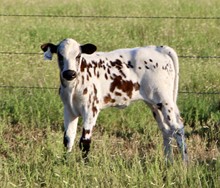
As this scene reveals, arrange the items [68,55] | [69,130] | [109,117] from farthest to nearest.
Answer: [109,117], [69,130], [68,55]

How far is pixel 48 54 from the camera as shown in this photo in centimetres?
621

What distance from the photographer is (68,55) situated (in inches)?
238

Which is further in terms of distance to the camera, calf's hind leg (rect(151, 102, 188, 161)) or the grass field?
calf's hind leg (rect(151, 102, 188, 161))

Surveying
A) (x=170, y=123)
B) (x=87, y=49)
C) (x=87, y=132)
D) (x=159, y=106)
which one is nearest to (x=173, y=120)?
(x=170, y=123)

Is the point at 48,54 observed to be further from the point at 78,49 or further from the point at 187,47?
the point at 187,47

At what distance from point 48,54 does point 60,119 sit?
1786mm

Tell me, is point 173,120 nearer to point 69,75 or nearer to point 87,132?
point 87,132

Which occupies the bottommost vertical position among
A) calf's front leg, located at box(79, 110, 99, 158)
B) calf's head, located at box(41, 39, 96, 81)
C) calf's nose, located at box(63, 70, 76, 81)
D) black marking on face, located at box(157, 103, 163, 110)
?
calf's front leg, located at box(79, 110, 99, 158)

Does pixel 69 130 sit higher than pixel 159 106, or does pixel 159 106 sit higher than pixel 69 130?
pixel 159 106

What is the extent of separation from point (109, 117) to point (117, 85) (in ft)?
4.65

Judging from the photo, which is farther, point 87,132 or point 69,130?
point 69,130

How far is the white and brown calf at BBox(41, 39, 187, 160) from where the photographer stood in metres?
6.18

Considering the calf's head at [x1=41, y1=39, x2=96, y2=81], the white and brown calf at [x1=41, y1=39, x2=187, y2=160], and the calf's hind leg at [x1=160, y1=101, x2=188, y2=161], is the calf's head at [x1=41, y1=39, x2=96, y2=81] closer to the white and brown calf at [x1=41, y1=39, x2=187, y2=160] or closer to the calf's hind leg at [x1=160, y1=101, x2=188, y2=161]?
the white and brown calf at [x1=41, y1=39, x2=187, y2=160]

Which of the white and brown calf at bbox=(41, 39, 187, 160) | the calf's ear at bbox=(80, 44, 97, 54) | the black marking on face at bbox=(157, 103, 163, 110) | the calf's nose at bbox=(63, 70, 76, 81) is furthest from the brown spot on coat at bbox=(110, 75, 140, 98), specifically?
the calf's nose at bbox=(63, 70, 76, 81)
